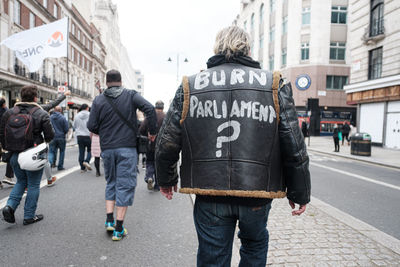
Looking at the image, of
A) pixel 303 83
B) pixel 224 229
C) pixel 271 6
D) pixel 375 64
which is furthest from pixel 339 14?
pixel 224 229

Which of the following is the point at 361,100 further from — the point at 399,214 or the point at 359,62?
the point at 399,214

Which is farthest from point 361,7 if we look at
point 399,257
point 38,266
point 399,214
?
point 38,266

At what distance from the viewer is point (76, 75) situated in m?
40.8

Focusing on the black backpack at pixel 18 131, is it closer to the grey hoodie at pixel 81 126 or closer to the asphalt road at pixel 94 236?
the asphalt road at pixel 94 236

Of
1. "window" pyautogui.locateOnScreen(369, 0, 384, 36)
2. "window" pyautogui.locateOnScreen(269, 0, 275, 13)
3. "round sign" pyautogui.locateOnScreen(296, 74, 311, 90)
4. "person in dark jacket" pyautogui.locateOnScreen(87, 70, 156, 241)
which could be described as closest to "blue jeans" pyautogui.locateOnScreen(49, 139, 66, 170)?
"person in dark jacket" pyautogui.locateOnScreen(87, 70, 156, 241)

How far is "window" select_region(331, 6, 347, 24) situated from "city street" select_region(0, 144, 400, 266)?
28.6 m

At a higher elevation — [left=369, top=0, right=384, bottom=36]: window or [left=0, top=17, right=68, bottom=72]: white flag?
[left=369, top=0, right=384, bottom=36]: window

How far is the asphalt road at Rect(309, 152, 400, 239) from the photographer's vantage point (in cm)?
446

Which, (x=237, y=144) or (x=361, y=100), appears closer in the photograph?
(x=237, y=144)

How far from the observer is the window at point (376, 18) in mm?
19438

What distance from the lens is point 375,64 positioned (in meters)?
20.3

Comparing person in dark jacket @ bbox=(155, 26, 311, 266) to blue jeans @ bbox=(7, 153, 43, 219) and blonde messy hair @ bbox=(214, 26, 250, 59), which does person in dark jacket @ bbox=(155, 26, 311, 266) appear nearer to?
blonde messy hair @ bbox=(214, 26, 250, 59)

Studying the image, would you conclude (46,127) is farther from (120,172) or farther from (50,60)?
(50,60)

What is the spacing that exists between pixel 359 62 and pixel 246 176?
23973 mm
